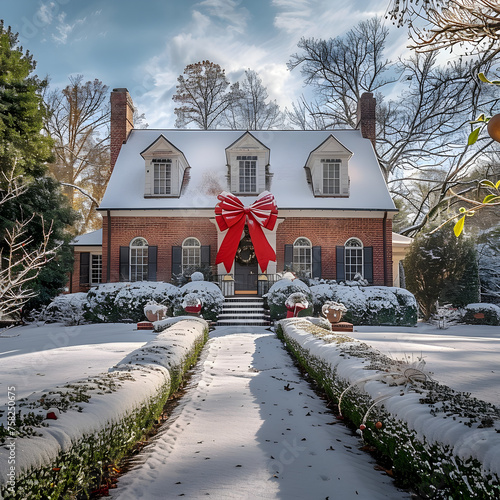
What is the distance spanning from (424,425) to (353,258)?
15.0 m

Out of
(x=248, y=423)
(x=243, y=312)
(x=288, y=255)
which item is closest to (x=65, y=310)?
(x=243, y=312)

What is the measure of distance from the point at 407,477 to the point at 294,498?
2.64 ft

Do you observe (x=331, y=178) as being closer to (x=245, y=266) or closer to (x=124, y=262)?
(x=245, y=266)

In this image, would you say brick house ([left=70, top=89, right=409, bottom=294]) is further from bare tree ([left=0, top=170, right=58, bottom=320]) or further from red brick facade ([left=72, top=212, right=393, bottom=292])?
bare tree ([left=0, top=170, right=58, bottom=320])

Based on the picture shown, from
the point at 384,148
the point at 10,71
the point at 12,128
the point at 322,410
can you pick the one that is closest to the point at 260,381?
the point at 322,410

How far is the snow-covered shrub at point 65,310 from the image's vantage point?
14164 mm

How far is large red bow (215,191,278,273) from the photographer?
1562 cm

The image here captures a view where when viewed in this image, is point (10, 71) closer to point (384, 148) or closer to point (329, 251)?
point (329, 251)

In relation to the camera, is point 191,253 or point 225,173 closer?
point 191,253

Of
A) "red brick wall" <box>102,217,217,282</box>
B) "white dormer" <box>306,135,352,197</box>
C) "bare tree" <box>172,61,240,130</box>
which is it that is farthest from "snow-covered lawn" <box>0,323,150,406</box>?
"bare tree" <box>172,61,240,130</box>

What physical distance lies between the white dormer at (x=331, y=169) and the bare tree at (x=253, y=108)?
13000mm

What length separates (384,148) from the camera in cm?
2681

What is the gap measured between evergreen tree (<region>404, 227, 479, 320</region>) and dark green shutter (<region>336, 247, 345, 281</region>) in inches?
120

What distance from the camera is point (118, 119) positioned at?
19.2 m
